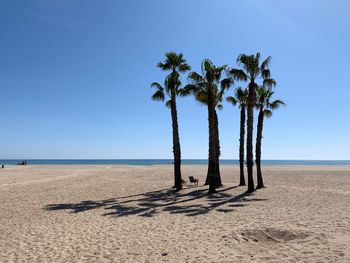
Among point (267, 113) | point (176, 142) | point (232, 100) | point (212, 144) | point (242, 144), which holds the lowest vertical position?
point (212, 144)

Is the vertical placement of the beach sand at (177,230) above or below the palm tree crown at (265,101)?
below

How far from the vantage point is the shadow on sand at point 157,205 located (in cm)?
1566

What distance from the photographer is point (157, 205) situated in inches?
696

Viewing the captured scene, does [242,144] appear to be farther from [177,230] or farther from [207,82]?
[177,230]

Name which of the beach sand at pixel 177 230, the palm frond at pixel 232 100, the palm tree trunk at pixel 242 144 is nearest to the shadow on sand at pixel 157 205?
the beach sand at pixel 177 230

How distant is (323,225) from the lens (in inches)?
468

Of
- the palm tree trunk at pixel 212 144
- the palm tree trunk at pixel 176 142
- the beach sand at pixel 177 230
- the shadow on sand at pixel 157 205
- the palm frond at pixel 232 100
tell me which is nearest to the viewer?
the beach sand at pixel 177 230

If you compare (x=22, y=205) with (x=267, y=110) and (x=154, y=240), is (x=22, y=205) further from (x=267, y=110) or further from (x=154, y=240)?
(x=267, y=110)

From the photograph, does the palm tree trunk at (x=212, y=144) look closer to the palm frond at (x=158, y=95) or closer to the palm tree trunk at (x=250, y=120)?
the palm tree trunk at (x=250, y=120)

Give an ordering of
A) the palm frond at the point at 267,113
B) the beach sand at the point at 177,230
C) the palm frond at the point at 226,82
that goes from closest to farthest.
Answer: the beach sand at the point at 177,230, the palm frond at the point at 226,82, the palm frond at the point at 267,113

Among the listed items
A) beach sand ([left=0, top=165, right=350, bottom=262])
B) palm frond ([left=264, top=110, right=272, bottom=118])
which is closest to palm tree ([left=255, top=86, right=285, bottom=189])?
palm frond ([left=264, top=110, right=272, bottom=118])

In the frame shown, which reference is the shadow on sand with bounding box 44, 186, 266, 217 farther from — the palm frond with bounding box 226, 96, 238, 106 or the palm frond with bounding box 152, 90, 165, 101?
the palm frond with bounding box 226, 96, 238, 106

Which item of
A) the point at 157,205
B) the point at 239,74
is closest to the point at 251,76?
the point at 239,74

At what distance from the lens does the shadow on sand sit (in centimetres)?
1566
